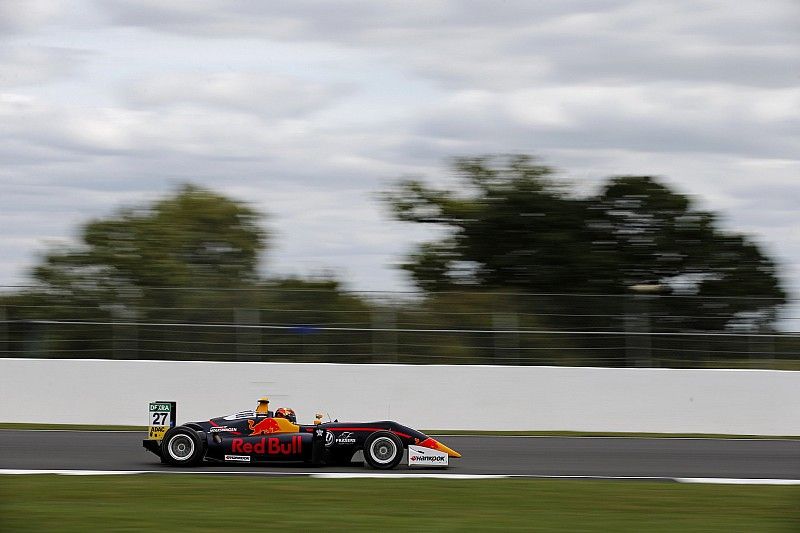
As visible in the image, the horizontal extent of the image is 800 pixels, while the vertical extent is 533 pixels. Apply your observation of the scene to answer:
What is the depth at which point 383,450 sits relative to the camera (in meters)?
11.1

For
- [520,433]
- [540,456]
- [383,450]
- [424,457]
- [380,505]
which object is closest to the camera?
[380,505]

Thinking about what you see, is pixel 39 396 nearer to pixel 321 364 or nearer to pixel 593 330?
pixel 321 364

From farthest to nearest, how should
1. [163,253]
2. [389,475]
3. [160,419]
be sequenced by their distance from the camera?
[163,253] < [160,419] < [389,475]

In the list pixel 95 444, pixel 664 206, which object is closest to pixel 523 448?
pixel 95 444

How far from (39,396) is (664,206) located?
13396 millimetres

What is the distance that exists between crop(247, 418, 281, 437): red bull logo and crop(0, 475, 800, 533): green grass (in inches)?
36.2

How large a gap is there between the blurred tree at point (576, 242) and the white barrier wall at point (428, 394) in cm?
428

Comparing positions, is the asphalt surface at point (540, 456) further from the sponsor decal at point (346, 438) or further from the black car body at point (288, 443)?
the sponsor decal at point (346, 438)

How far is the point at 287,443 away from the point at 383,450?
0.97 meters

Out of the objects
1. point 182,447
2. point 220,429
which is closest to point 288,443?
point 220,429

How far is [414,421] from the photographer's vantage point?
1770 cm

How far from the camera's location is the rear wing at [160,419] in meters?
11.3

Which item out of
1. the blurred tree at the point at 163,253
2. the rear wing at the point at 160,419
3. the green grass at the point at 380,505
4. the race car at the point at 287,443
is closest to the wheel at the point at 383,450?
the race car at the point at 287,443

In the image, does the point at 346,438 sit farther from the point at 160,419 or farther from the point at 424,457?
the point at 160,419
